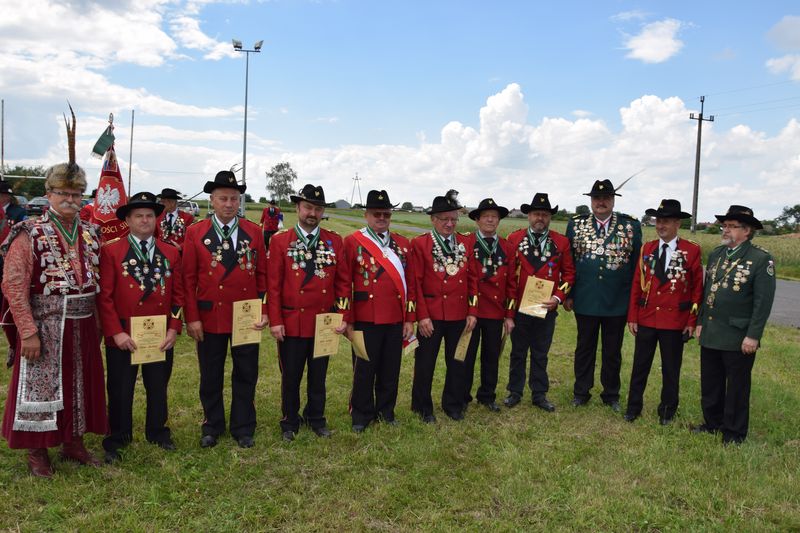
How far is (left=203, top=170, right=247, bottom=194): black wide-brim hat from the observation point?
16.2ft

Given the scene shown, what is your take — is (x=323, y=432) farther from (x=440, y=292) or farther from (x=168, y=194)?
(x=168, y=194)

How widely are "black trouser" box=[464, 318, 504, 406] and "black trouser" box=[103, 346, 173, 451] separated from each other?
3011 millimetres

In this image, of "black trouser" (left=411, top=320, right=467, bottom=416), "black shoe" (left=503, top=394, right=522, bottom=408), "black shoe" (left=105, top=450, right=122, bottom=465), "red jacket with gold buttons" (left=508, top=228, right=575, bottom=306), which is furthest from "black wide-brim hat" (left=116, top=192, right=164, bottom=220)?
"black shoe" (left=503, top=394, right=522, bottom=408)

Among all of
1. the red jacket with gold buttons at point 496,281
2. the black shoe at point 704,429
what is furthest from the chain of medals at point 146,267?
the black shoe at point 704,429

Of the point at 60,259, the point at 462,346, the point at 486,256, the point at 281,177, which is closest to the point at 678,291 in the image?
the point at 486,256

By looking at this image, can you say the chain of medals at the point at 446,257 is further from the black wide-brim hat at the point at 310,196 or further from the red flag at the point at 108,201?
the red flag at the point at 108,201

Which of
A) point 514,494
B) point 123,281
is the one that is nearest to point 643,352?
point 514,494

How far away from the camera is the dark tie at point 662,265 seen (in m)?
5.89

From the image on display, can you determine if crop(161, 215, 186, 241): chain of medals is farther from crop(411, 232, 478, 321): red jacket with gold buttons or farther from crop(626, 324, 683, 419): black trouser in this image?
crop(626, 324, 683, 419): black trouser

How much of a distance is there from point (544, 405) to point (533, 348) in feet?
2.08

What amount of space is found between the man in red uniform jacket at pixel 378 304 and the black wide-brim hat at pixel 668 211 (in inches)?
99.4

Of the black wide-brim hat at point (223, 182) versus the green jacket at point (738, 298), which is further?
the green jacket at point (738, 298)

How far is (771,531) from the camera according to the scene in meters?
3.94

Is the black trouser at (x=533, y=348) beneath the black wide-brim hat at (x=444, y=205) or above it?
beneath
